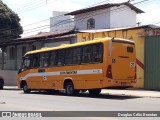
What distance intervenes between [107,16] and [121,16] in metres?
2.58

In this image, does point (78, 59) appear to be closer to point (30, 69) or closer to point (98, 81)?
point (98, 81)

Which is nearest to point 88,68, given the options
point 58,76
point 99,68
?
point 99,68

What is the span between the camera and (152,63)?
83.9 ft

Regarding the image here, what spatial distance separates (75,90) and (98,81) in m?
2.53

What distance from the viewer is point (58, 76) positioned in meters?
23.7

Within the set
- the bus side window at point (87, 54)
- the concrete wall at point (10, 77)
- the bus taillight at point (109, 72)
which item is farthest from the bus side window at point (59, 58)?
the concrete wall at point (10, 77)

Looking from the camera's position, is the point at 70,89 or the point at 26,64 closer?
the point at 70,89

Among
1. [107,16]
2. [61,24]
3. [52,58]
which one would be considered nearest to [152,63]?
[52,58]

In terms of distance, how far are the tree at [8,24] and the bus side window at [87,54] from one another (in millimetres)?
32912

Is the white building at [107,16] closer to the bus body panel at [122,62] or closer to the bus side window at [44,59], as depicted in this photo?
the bus side window at [44,59]

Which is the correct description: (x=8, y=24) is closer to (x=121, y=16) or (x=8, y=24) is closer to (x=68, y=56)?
(x=121, y=16)

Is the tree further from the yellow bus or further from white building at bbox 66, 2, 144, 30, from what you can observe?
the yellow bus

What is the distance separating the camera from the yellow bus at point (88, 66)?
2002cm

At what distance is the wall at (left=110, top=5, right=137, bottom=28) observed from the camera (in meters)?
41.4
